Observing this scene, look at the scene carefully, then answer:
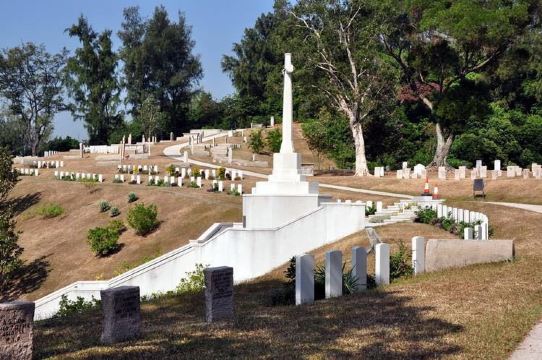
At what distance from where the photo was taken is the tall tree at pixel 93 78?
92625 millimetres

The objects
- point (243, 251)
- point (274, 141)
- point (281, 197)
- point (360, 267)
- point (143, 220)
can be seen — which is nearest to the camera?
point (360, 267)

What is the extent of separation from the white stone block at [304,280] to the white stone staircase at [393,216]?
45.8ft

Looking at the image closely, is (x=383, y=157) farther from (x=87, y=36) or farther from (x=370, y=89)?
(x=87, y=36)

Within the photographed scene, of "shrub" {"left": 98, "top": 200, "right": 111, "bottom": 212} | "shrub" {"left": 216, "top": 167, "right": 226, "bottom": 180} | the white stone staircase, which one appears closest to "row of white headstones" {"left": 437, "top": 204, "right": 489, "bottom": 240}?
the white stone staircase

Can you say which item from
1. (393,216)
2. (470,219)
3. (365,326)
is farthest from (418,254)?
(393,216)

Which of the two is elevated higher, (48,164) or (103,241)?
(48,164)

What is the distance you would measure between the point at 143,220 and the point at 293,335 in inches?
1204

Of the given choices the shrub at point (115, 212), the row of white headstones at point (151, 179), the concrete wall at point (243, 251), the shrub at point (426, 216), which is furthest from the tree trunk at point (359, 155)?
Answer: the concrete wall at point (243, 251)

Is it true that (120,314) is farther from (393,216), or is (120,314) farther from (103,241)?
(103,241)

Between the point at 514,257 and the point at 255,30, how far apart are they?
92.6m

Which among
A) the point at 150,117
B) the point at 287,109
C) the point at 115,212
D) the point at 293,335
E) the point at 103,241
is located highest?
the point at 150,117

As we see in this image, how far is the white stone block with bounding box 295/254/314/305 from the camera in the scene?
41.0 feet

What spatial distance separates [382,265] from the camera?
1406 cm

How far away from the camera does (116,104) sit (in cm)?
9556
